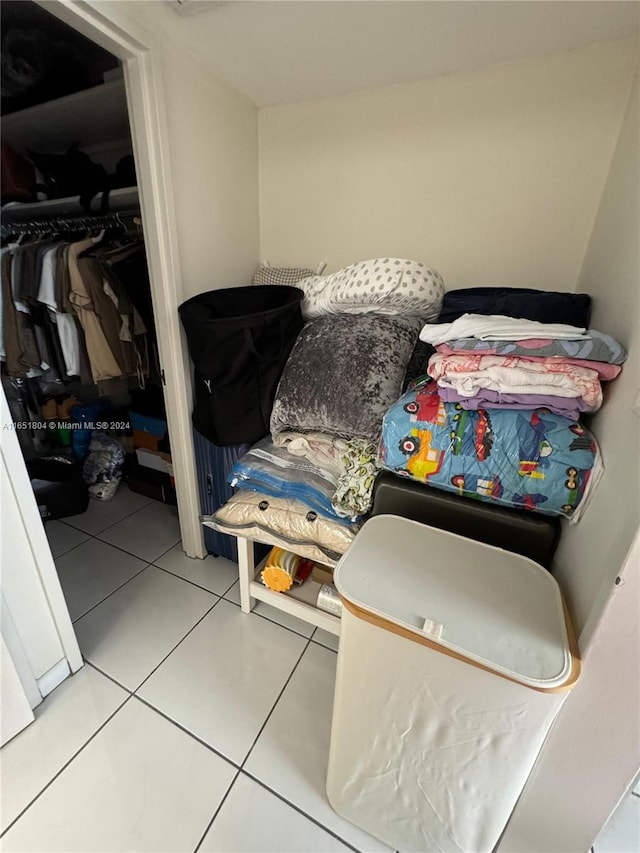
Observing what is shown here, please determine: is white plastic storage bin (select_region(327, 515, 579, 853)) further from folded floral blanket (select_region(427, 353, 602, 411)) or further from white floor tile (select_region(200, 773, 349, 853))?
folded floral blanket (select_region(427, 353, 602, 411))

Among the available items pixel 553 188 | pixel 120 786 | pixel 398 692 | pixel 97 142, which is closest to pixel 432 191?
pixel 553 188

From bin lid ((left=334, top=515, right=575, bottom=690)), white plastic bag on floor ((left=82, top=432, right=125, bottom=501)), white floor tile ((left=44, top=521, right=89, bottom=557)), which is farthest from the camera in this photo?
white plastic bag on floor ((left=82, top=432, right=125, bottom=501))

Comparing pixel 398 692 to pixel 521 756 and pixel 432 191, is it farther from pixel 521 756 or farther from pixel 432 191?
pixel 432 191

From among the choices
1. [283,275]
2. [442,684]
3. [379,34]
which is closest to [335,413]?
[442,684]

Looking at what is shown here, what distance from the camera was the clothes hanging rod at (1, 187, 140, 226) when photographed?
1605 mm

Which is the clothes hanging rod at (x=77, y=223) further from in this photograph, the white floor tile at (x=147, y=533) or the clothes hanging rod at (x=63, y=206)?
the white floor tile at (x=147, y=533)

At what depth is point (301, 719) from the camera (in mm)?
1081

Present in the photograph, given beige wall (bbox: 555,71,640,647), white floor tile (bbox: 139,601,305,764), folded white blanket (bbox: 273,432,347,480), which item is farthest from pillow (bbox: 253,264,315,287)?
white floor tile (bbox: 139,601,305,764)

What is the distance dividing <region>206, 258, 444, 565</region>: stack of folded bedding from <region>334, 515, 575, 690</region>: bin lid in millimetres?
242

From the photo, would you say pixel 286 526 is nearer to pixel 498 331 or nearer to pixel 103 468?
pixel 498 331

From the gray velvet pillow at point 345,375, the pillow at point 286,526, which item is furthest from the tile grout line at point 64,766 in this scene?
the gray velvet pillow at point 345,375

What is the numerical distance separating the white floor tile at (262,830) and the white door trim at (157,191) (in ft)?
3.34

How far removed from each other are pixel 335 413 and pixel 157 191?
94cm

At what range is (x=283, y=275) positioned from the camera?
162 centimetres
